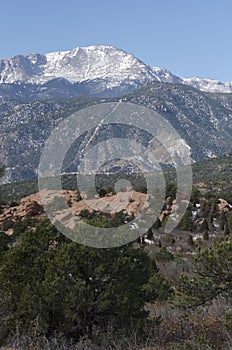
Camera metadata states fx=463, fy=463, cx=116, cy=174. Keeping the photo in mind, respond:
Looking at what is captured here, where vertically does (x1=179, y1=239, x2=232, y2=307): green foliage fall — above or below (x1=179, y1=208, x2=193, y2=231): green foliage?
above

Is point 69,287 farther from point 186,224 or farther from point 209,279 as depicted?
point 186,224

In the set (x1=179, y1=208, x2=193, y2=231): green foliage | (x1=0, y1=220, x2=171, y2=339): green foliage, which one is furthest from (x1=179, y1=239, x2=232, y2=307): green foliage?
(x1=179, y1=208, x2=193, y2=231): green foliage

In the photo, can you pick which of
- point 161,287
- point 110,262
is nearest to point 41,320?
point 110,262

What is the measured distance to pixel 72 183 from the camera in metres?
105

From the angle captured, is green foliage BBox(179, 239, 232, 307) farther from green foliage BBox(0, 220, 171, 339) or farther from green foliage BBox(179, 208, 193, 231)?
green foliage BBox(179, 208, 193, 231)

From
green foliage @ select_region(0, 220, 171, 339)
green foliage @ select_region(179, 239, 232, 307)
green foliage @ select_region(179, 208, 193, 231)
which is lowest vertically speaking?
green foliage @ select_region(179, 208, 193, 231)

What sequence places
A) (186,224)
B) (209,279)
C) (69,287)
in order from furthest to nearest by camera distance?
1. (186,224)
2. (69,287)
3. (209,279)

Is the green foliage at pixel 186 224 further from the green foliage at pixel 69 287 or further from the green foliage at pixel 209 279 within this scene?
the green foliage at pixel 209 279

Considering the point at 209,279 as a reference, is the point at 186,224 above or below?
below

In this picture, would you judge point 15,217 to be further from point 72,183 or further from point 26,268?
point 72,183

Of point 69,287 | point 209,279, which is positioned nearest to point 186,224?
point 209,279

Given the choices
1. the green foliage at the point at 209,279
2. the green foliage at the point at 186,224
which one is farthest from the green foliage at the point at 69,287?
the green foliage at the point at 186,224

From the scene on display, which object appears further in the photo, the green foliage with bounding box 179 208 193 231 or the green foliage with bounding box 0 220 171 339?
the green foliage with bounding box 179 208 193 231

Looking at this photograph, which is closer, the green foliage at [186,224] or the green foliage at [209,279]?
the green foliage at [209,279]
